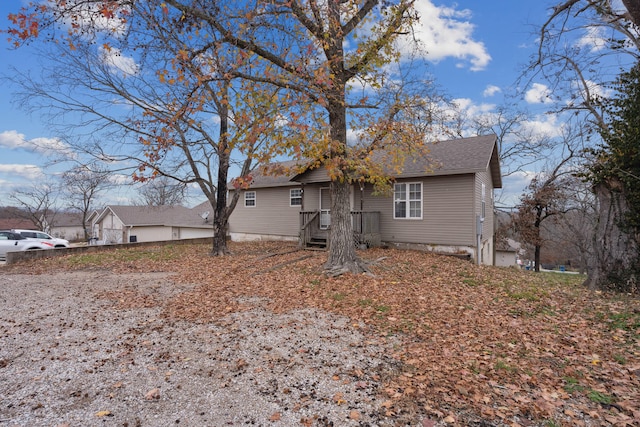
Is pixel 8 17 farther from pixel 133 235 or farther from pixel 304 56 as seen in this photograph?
pixel 133 235

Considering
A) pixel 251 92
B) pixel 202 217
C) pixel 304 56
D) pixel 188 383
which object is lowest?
pixel 188 383

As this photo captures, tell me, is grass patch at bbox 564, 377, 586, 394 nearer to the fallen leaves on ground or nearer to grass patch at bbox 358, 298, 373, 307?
the fallen leaves on ground

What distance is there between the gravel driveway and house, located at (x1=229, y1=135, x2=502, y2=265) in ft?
27.0

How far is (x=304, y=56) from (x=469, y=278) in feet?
21.8

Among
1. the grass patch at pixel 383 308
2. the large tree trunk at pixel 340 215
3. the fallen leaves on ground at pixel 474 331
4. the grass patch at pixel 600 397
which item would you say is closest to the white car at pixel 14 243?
the fallen leaves on ground at pixel 474 331

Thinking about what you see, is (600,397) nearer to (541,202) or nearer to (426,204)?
(426,204)

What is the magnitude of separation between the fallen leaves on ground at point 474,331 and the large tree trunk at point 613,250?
2.01 feet

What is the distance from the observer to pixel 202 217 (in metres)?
29.5

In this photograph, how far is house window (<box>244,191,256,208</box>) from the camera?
19094 mm

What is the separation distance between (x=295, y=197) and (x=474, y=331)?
520 inches

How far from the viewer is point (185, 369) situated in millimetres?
3727

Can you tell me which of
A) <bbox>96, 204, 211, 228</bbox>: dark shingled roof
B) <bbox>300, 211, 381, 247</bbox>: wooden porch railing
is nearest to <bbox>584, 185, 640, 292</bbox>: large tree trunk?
<bbox>300, 211, 381, 247</bbox>: wooden porch railing

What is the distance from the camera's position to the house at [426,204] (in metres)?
12.2

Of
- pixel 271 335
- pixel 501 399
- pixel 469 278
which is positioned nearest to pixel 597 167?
pixel 469 278
